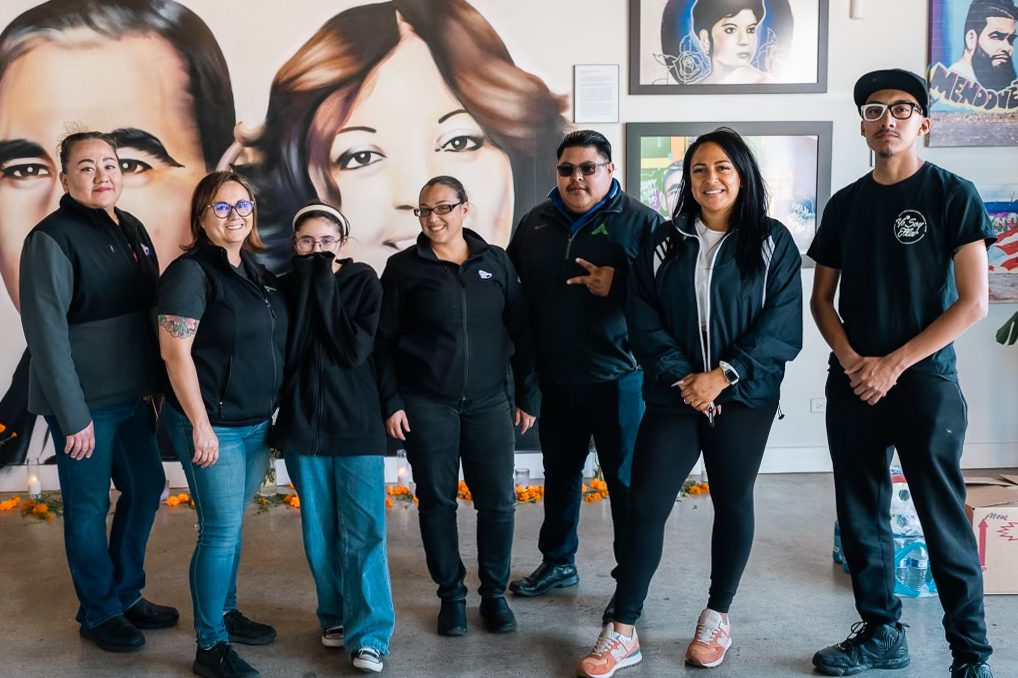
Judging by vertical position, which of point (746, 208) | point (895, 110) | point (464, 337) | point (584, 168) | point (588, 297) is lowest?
point (464, 337)

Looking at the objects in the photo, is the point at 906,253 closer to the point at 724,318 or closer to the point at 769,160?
the point at 724,318

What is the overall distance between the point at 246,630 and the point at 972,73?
14.6ft

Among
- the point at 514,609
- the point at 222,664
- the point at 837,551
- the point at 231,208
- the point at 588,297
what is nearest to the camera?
the point at 231,208

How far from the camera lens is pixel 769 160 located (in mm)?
4766

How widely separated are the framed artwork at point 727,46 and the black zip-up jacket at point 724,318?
7.73ft

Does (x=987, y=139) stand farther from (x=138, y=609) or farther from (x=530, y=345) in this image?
(x=138, y=609)

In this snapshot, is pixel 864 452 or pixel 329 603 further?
pixel 329 603

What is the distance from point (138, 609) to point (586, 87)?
3243 millimetres

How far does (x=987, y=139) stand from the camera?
4785mm

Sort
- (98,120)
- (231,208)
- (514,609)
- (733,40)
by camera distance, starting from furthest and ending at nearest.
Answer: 1. (733,40)
2. (98,120)
3. (514,609)
4. (231,208)

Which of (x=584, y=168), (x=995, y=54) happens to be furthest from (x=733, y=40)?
(x=584, y=168)

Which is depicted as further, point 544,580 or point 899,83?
point 544,580

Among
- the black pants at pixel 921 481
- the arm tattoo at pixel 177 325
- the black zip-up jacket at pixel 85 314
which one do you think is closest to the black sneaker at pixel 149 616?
the black zip-up jacket at pixel 85 314

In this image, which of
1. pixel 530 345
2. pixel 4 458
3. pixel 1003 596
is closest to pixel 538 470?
pixel 530 345
